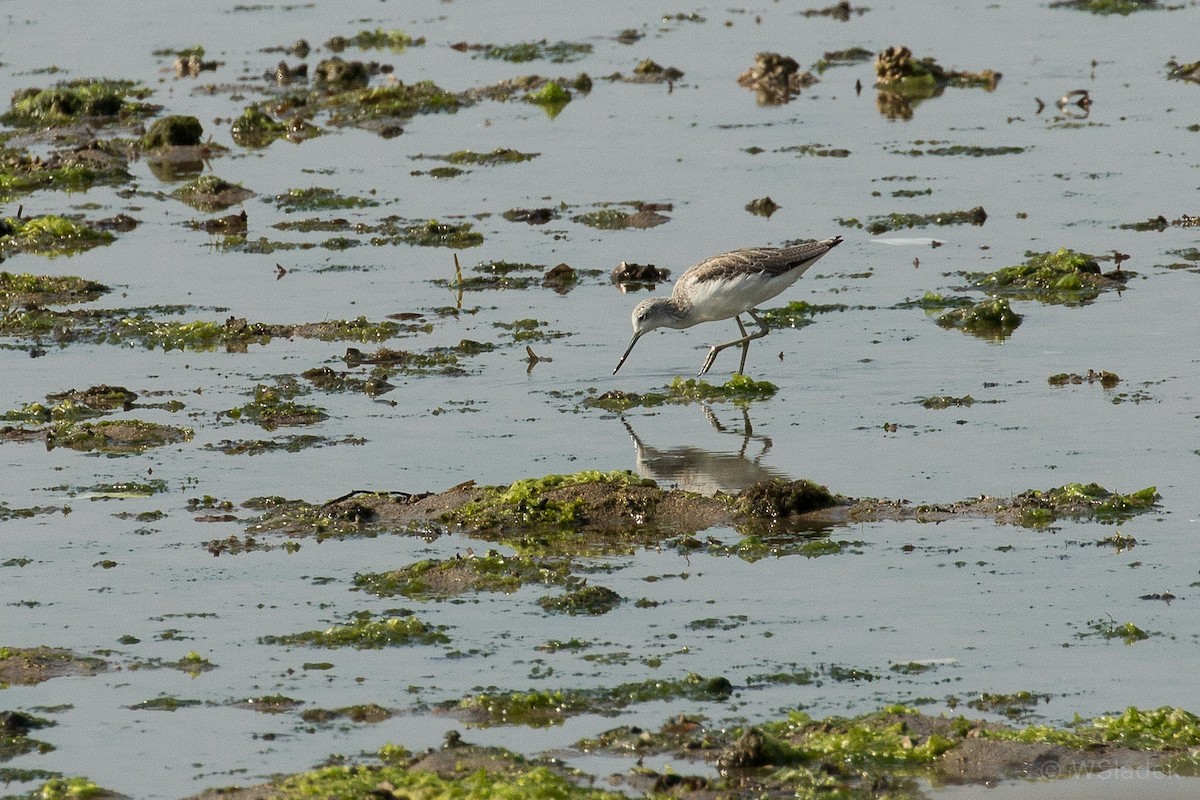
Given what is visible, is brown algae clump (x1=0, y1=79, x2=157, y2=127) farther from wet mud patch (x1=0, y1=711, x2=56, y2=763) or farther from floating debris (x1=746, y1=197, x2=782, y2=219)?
wet mud patch (x1=0, y1=711, x2=56, y2=763)

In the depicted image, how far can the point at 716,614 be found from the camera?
939cm

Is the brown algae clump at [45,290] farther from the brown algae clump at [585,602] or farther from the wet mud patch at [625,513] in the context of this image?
the brown algae clump at [585,602]

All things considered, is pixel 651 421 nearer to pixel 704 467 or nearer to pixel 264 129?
pixel 704 467

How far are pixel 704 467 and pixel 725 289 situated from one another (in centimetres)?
249

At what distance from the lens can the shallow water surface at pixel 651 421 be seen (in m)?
8.59

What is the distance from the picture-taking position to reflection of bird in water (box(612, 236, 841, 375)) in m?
14.5

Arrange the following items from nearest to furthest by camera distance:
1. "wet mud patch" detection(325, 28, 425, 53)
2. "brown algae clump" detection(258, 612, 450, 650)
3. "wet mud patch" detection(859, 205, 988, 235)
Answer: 1. "brown algae clump" detection(258, 612, 450, 650)
2. "wet mud patch" detection(859, 205, 988, 235)
3. "wet mud patch" detection(325, 28, 425, 53)

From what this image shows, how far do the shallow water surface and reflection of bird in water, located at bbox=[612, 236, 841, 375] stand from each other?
409 millimetres

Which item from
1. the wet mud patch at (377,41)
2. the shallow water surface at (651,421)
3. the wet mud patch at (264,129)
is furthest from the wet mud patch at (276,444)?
the wet mud patch at (377,41)

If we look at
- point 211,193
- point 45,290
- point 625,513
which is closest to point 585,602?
point 625,513

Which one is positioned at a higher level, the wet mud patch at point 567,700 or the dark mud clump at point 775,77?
the dark mud clump at point 775,77

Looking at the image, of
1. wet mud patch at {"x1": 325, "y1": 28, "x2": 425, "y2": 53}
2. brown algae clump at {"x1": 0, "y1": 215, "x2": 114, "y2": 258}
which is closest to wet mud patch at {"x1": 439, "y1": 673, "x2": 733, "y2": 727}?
brown algae clump at {"x1": 0, "y1": 215, "x2": 114, "y2": 258}

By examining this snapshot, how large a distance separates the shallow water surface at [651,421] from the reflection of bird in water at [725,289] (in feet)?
1.34

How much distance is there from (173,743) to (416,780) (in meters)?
1.36
